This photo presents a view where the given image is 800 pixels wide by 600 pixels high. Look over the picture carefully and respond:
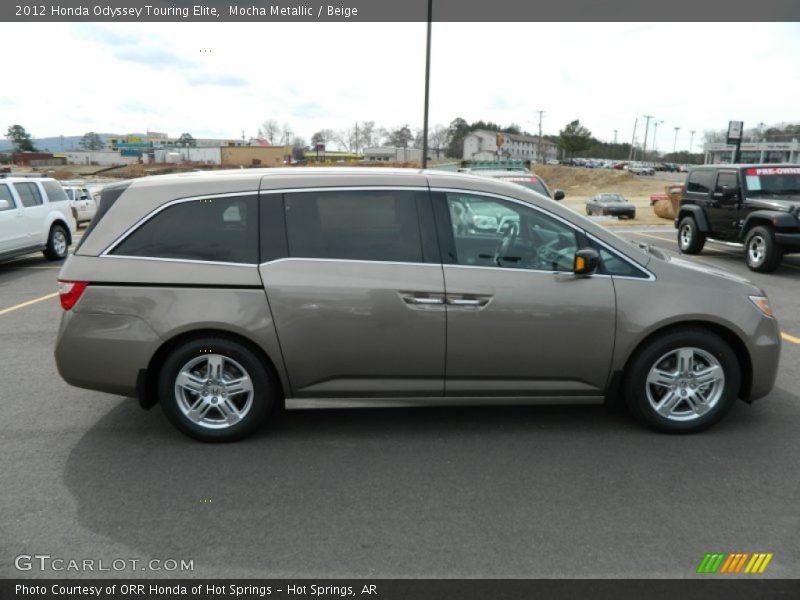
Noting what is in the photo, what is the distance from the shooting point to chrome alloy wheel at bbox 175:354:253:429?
13.1ft

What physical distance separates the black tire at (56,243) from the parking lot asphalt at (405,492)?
939 cm

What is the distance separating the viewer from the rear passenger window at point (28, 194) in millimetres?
12242

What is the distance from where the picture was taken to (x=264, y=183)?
4059mm

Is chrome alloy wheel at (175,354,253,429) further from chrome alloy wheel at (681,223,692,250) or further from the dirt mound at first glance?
the dirt mound

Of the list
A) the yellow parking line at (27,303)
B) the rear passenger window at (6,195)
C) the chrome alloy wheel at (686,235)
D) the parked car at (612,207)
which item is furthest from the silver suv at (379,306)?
the parked car at (612,207)

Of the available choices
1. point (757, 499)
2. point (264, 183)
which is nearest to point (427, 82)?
point (264, 183)

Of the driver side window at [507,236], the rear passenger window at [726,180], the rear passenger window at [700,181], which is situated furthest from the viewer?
the rear passenger window at [700,181]

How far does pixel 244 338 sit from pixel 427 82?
48.6ft

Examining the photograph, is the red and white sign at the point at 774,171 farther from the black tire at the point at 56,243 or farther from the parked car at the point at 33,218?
the black tire at the point at 56,243

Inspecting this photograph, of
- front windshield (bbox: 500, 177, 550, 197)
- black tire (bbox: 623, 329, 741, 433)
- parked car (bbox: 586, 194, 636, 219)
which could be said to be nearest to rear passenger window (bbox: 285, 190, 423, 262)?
black tire (bbox: 623, 329, 741, 433)

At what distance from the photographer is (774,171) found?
1159 cm

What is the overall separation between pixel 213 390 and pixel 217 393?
0.03 metres

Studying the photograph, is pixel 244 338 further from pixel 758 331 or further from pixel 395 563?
pixel 758 331

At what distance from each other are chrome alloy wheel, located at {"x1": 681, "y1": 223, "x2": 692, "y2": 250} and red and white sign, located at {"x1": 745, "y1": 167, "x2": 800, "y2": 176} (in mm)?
1800
